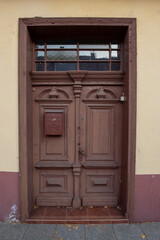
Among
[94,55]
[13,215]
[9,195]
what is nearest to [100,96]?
[94,55]

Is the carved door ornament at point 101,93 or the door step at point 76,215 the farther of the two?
the carved door ornament at point 101,93

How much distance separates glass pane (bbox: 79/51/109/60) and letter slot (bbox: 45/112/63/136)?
1.39 meters

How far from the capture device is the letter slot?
309 cm

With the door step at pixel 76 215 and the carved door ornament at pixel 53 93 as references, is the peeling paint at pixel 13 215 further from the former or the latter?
the carved door ornament at pixel 53 93

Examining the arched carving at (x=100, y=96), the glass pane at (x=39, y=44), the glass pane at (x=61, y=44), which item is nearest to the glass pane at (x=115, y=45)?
the glass pane at (x=61, y=44)

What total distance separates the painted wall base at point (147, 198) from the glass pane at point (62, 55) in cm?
279

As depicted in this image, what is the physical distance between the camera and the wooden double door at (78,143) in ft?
10.6

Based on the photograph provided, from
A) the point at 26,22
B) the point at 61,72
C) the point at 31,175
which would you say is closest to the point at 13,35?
the point at 26,22

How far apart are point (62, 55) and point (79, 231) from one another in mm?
3465

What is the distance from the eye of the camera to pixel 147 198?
292 centimetres

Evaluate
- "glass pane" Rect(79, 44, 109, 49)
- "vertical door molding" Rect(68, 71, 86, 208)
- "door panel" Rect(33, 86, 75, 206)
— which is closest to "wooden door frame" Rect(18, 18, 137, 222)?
"door panel" Rect(33, 86, 75, 206)

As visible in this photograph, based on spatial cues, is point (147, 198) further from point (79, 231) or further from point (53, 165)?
point (53, 165)

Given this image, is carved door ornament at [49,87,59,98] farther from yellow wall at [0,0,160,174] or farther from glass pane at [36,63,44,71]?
yellow wall at [0,0,160,174]

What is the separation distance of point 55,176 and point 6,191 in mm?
976
